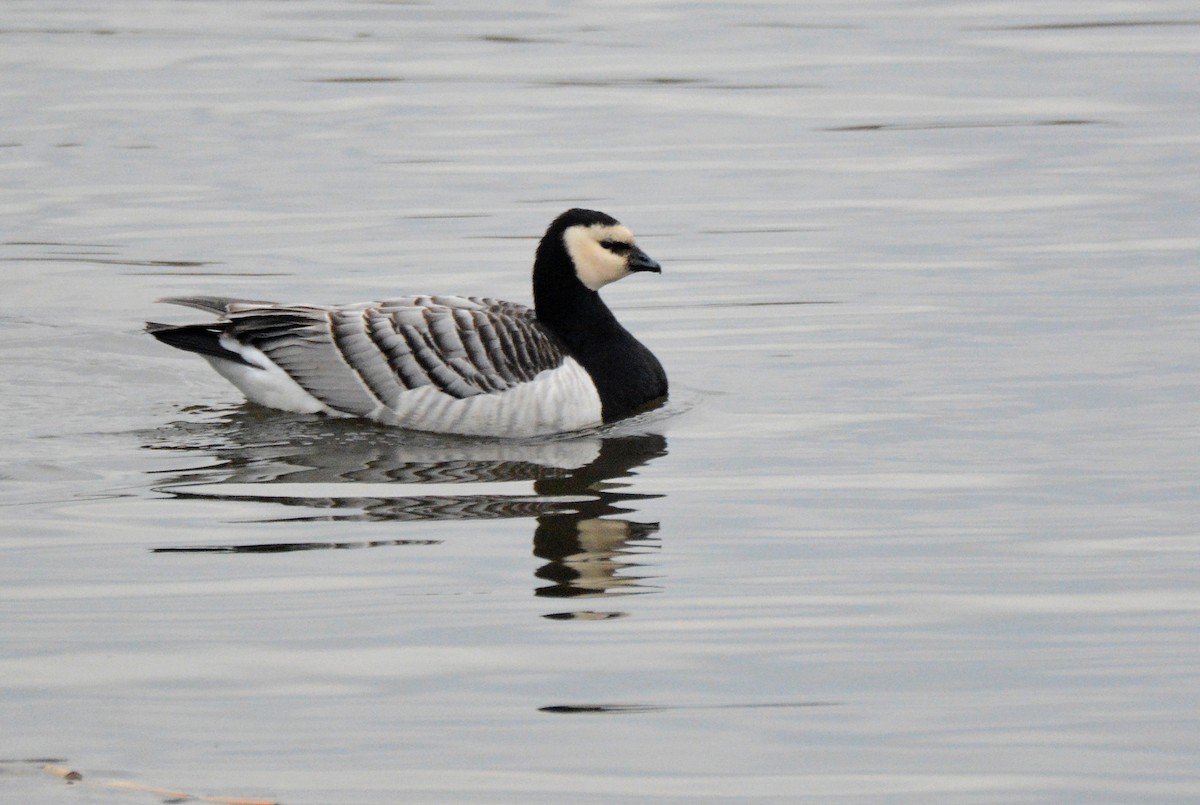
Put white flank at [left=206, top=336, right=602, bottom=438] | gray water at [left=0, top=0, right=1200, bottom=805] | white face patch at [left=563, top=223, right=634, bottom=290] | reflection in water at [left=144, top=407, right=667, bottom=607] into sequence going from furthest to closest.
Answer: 1. white face patch at [left=563, top=223, right=634, bottom=290]
2. white flank at [left=206, top=336, right=602, bottom=438]
3. reflection in water at [left=144, top=407, right=667, bottom=607]
4. gray water at [left=0, top=0, right=1200, bottom=805]

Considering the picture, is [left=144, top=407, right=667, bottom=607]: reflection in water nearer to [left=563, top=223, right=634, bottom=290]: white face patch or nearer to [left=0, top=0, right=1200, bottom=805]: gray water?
[left=0, top=0, right=1200, bottom=805]: gray water

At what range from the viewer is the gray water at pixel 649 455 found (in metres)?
6.54

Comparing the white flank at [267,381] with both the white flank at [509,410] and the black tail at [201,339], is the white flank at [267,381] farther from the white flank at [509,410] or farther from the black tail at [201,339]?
the white flank at [509,410]

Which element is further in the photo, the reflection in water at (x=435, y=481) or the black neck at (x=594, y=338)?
the black neck at (x=594, y=338)

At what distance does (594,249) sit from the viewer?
11922 mm

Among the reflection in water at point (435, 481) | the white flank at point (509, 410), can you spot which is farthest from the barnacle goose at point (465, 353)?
the reflection in water at point (435, 481)

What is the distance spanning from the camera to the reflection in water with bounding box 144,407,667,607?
8.69m

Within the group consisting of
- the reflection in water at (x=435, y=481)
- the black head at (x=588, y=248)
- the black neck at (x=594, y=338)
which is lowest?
the reflection in water at (x=435, y=481)

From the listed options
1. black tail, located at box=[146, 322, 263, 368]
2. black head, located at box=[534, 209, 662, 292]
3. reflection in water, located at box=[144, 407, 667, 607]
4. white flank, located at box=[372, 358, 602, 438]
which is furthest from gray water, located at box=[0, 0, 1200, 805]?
black head, located at box=[534, 209, 662, 292]

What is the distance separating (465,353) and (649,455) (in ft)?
4.34

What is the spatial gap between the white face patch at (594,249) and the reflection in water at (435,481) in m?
1.11

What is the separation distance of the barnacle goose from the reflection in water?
0.51 ft

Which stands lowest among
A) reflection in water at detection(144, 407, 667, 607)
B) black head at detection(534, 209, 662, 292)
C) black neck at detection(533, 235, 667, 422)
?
reflection in water at detection(144, 407, 667, 607)

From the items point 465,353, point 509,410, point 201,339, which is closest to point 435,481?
point 509,410
